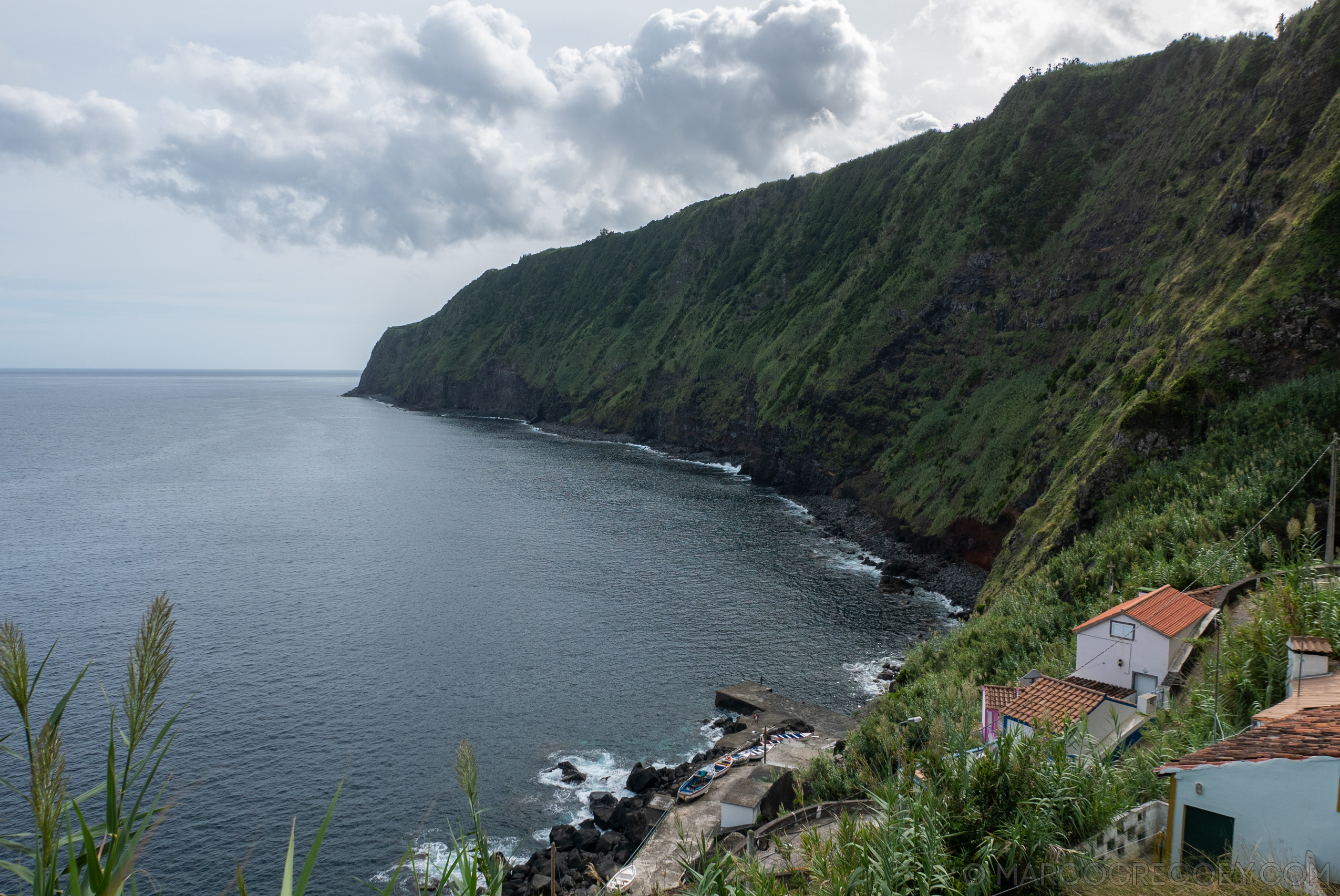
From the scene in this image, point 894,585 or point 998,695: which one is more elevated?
point 998,695

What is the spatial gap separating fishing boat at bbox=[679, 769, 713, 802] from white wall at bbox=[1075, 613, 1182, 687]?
1655cm

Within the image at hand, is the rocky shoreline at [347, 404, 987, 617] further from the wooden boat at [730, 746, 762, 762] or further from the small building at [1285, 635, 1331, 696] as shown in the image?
the small building at [1285, 635, 1331, 696]

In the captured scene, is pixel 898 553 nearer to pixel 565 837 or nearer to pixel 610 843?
pixel 610 843

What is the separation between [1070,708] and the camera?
25.5 meters

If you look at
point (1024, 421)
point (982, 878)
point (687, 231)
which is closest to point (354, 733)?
point (982, 878)

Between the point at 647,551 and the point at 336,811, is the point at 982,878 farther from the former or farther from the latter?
the point at 647,551

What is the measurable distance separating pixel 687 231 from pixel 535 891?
16404cm

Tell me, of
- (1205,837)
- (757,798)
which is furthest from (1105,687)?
(1205,837)

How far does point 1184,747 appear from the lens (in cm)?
1616

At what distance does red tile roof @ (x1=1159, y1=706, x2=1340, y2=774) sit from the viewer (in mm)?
12273

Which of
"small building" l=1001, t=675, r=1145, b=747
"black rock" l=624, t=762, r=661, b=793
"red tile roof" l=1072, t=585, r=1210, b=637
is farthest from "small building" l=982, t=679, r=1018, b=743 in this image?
"black rock" l=624, t=762, r=661, b=793

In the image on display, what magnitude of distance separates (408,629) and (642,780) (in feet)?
86.8

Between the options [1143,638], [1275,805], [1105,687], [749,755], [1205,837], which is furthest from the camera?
[749,755]

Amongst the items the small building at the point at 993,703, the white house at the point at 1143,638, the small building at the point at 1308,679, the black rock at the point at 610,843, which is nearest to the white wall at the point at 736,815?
the black rock at the point at 610,843
